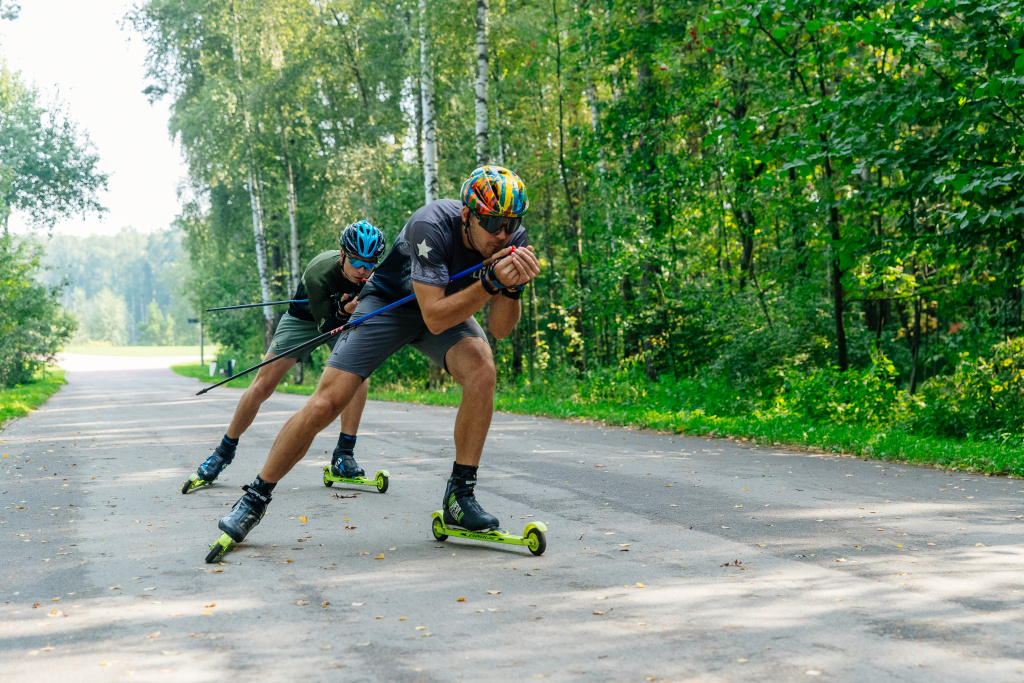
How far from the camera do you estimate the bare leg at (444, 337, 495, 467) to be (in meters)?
4.56

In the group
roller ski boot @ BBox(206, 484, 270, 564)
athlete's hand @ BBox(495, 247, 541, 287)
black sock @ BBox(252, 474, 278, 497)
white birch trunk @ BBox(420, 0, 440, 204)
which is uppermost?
white birch trunk @ BBox(420, 0, 440, 204)

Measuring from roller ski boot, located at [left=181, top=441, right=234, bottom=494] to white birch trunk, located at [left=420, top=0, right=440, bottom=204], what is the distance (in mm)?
11751

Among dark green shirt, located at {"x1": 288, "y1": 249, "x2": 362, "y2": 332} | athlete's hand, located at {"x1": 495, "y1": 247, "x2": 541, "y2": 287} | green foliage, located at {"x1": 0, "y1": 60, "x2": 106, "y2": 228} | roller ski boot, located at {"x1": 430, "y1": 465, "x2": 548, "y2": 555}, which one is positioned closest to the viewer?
athlete's hand, located at {"x1": 495, "y1": 247, "x2": 541, "y2": 287}

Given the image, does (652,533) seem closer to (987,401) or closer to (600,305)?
(987,401)

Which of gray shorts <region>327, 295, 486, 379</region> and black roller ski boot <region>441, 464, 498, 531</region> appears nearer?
black roller ski boot <region>441, 464, 498, 531</region>

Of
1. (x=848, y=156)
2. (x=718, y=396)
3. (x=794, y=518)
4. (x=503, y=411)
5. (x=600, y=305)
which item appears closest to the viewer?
(x=794, y=518)

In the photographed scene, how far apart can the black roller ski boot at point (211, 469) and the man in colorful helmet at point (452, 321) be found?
213 centimetres

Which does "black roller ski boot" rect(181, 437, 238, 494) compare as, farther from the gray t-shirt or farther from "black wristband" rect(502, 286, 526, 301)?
"black wristband" rect(502, 286, 526, 301)

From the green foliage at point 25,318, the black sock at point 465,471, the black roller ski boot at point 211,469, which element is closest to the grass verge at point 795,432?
the black sock at point 465,471

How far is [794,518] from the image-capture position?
5102mm

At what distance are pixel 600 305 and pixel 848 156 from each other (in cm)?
736

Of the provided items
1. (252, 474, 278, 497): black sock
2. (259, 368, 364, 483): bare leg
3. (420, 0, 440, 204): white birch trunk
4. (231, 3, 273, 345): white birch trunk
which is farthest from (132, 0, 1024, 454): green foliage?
(252, 474, 278, 497): black sock

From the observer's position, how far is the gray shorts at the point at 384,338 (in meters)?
4.66

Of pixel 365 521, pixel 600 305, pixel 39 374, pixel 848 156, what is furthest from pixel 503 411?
pixel 39 374
